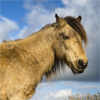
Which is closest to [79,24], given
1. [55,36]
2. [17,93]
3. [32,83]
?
[55,36]

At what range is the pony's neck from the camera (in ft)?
18.6

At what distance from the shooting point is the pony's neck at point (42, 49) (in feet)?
18.6

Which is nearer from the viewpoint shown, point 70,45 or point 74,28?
point 70,45

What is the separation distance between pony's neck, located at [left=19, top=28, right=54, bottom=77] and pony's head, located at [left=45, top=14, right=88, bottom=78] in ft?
0.82

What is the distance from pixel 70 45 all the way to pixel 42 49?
1.13m

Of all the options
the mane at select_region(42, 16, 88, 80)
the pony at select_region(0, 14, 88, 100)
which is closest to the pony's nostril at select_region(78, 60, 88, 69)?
the pony at select_region(0, 14, 88, 100)

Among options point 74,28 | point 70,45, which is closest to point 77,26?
point 74,28

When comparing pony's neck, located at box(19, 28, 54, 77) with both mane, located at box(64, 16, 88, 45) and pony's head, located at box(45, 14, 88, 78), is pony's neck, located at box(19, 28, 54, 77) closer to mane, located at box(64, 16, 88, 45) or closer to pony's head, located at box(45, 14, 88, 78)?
pony's head, located at box(45, 14, 88, 78)

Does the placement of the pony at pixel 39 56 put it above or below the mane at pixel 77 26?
below

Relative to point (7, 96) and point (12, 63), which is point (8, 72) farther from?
point (7, 96)

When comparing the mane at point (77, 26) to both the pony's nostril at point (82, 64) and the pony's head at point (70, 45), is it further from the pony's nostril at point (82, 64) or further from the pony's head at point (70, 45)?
the pony's nostril at point (82, 64)

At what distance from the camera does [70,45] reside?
218 inches

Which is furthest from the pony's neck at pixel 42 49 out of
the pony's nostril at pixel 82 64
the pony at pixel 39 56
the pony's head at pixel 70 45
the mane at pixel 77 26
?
the pony's nostril at pixel 82 64

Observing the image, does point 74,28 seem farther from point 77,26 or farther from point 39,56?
point 39,56
